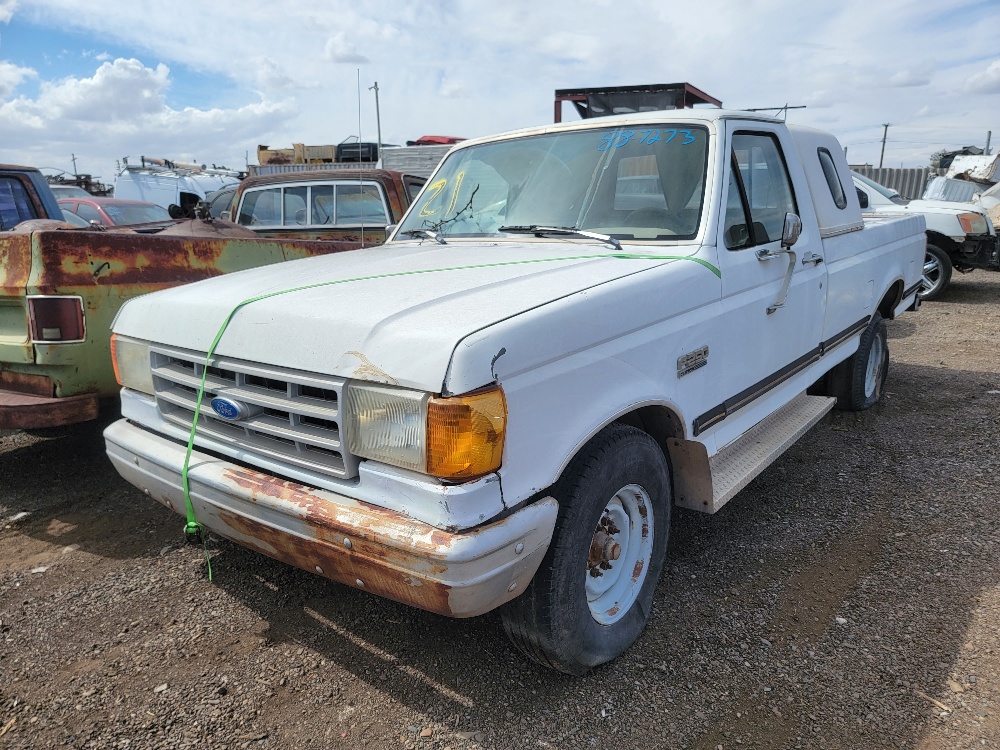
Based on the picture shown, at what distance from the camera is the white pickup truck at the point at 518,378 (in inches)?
75.8

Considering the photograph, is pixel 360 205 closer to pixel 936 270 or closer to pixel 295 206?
pixel 295 206

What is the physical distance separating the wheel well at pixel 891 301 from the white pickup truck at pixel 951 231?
4.91 metres

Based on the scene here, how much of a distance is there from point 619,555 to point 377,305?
128 cm

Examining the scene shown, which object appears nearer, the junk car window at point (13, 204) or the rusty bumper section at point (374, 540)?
the rusty bumper section at point (374, 540)

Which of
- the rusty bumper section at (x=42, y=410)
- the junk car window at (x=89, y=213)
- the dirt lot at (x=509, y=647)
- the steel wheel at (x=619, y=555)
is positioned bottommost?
the dirt lot at (x=509, y=647)

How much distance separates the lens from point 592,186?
3.22 metres

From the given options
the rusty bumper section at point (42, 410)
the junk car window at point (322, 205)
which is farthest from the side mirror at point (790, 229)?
the junk car window at point (322, 205)

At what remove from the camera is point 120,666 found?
256 cm

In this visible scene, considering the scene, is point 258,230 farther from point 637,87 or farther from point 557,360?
point 557,360

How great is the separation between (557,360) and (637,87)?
8094 millimetres

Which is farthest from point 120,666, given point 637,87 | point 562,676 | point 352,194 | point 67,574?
point 637,87

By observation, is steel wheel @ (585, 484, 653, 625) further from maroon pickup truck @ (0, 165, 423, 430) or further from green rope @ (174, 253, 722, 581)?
maroon pickup truck @ (0, 165, 423, 430)

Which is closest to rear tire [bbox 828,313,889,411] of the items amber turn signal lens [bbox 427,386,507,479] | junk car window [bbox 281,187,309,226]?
amber turn signal lens [bbox 427,386,507,479]

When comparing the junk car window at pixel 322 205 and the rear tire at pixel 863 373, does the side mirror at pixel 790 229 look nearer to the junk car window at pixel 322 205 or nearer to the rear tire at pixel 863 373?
the rear tire at pixel 863 373
